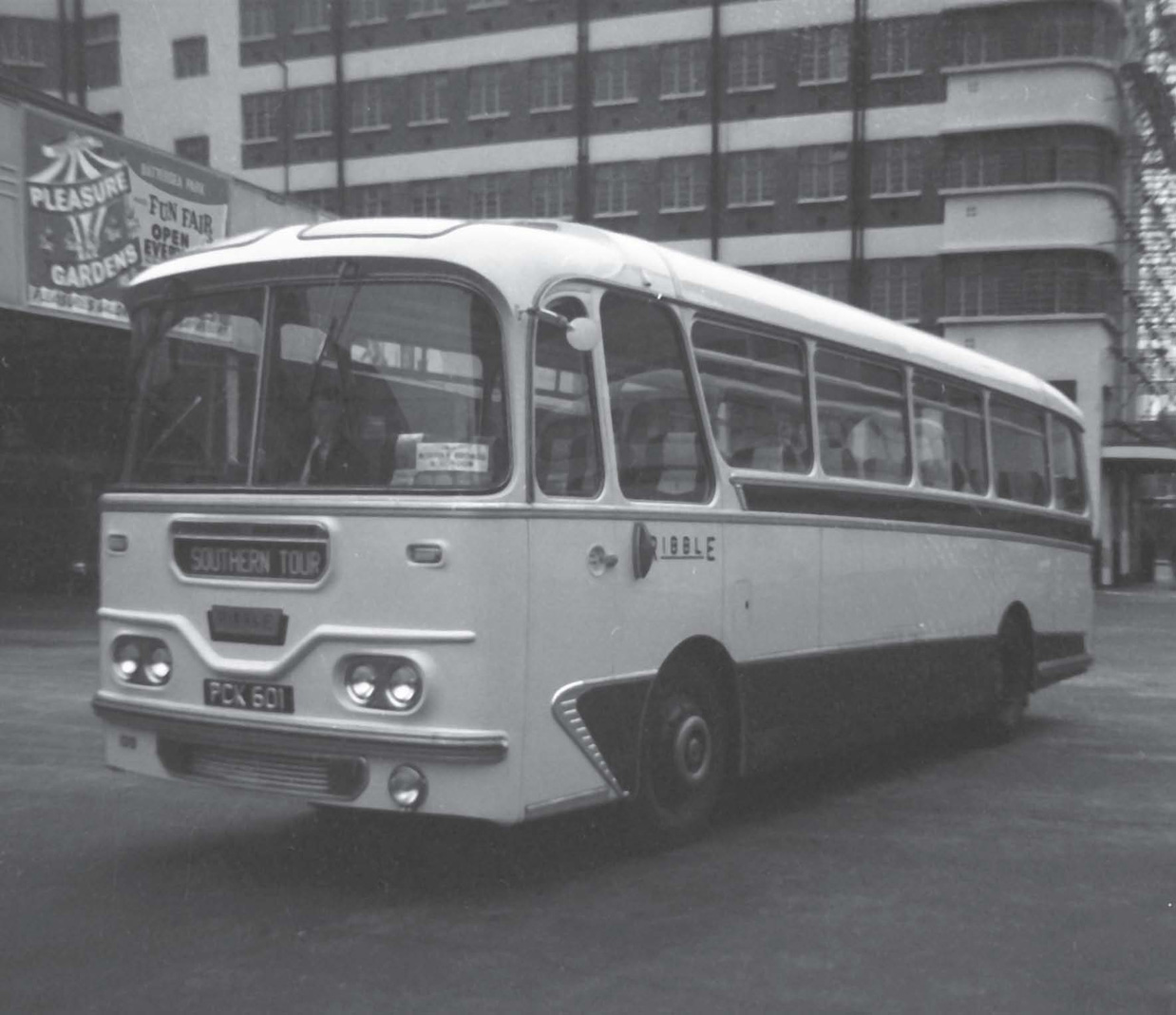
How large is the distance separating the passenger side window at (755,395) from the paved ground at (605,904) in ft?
5.80

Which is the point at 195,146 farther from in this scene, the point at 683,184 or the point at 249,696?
the point at 249,696

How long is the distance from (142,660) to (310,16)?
141ft

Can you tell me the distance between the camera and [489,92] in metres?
45.0

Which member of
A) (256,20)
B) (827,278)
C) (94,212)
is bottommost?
(94,212)

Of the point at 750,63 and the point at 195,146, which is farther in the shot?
the point at 195,146

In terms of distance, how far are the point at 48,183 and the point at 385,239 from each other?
1490 centimetres

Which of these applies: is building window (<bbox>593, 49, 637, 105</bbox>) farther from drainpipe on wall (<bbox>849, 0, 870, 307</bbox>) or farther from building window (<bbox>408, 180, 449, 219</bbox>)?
drainpipe on wall (<bbox>849, 0, 870, 307</bbox>)

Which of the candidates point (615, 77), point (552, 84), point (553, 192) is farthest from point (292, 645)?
point (552, 84)

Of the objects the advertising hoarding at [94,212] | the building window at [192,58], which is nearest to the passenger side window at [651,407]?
the advertising hoarding at [94,212]

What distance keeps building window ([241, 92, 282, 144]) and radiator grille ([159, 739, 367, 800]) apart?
43.3m

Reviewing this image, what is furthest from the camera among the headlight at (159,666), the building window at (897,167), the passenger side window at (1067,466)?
the building window at (897,167)

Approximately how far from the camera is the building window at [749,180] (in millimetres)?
42531

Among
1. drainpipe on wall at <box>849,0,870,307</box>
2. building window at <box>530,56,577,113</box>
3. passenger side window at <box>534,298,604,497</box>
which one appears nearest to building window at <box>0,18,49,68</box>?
→ building window at <box>530,56,577,113</box>

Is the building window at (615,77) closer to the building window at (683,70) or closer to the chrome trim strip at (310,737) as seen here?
the building window at (683,70)
